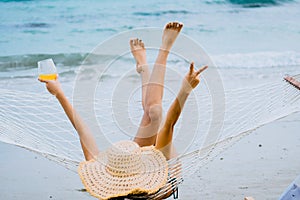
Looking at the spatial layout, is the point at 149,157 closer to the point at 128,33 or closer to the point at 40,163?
the point at 40,163

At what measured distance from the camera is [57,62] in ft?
15.3

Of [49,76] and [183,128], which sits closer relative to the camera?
[49,76]

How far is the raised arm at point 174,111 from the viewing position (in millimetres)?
1637

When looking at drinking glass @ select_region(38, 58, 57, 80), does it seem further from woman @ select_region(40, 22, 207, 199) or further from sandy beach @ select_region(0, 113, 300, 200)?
sandy beach @ select_region(0, 113, 300, 200)

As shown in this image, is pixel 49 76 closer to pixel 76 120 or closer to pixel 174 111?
pixel 76 120

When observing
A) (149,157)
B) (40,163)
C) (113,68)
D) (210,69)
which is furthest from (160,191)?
(113,68)

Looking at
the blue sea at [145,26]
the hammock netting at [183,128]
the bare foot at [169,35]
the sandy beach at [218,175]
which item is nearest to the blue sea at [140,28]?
the blue sea at [145,26]

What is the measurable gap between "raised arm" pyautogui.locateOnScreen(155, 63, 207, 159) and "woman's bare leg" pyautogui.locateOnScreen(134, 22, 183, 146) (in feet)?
0.26

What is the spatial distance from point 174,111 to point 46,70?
500 mm

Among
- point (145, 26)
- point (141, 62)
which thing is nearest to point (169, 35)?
point (141, 62)

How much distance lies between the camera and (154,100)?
1864 mm

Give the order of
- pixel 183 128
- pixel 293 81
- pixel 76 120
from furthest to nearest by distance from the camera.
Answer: pixel 183 128
pixel 293 81
pixel 76 120

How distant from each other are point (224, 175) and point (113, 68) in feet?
7.68

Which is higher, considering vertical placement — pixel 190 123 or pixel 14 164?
pixel 190 123
